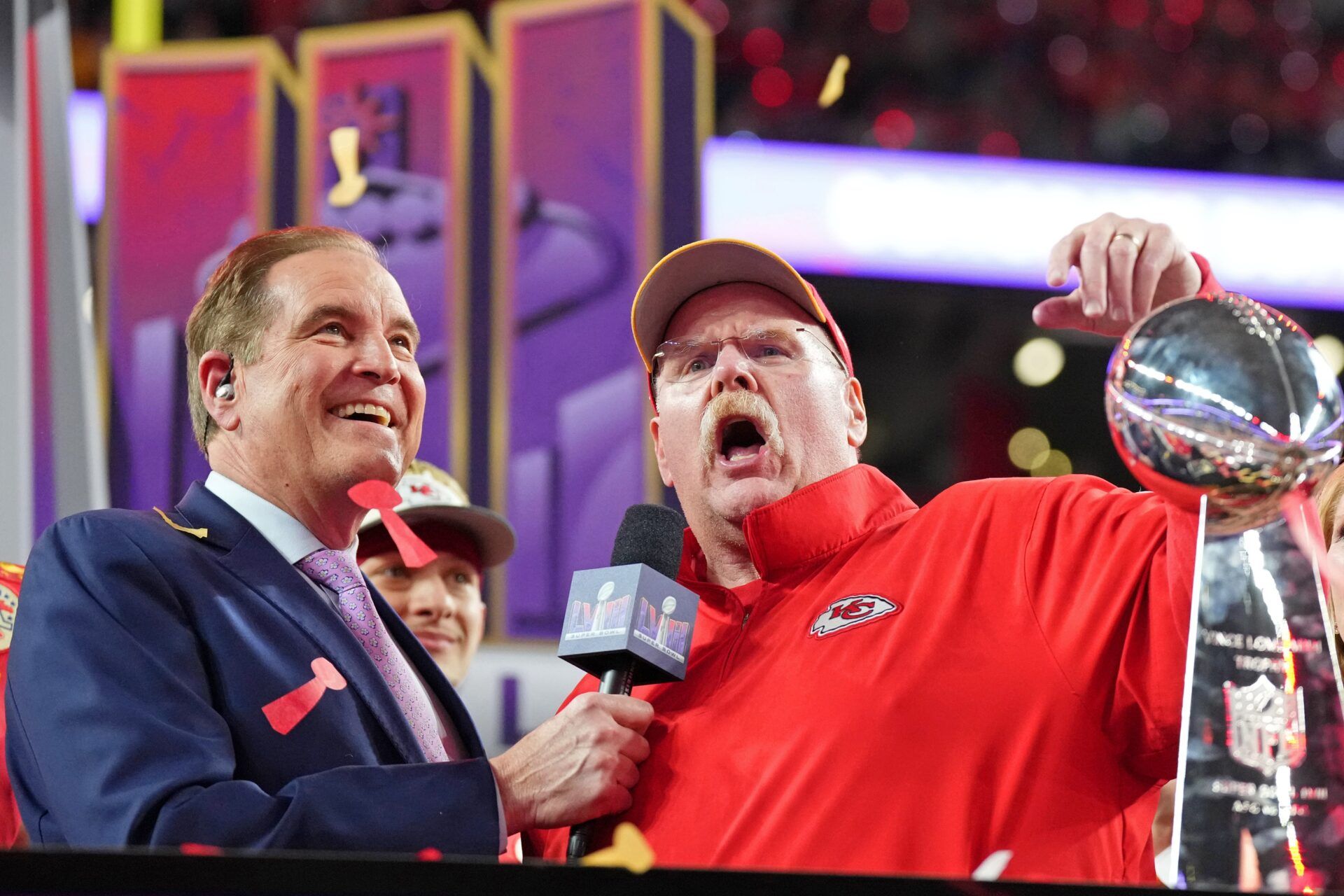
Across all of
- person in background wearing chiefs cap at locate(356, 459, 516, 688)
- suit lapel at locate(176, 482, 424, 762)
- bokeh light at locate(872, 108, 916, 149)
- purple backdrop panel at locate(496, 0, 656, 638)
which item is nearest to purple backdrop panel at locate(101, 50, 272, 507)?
purple backdrop panel at locate(496, 0, 656, 638)

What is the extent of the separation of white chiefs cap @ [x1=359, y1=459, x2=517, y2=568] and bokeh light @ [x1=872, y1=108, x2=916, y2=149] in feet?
8.83

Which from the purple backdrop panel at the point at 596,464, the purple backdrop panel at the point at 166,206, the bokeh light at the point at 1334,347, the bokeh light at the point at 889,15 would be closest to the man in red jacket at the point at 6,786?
the purple backdrop panel at the point at 166,206

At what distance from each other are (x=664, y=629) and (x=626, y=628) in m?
0.08

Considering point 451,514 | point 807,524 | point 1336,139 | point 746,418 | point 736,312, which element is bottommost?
point 451,514

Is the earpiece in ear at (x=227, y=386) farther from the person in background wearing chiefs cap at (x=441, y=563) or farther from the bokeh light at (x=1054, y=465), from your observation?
the bokeh light at (x=1054, y=465)

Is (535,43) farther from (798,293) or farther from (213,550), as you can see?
(213,550)

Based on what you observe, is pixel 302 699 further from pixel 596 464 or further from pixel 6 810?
pixel 596 464

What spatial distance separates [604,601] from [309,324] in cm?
53

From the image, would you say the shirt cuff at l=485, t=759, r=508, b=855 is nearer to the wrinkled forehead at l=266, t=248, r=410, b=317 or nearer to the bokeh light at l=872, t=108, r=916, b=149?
the wrinkled forehead at l=266, t=248, r=410, b=317

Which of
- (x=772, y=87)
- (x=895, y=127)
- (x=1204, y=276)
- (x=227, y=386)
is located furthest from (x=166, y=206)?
(x=1204, y=276)

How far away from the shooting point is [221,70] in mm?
4469

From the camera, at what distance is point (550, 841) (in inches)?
72.8

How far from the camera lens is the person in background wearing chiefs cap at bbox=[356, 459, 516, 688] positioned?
2.62 meters

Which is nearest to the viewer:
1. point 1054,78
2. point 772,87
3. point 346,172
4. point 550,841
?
point 550,841
